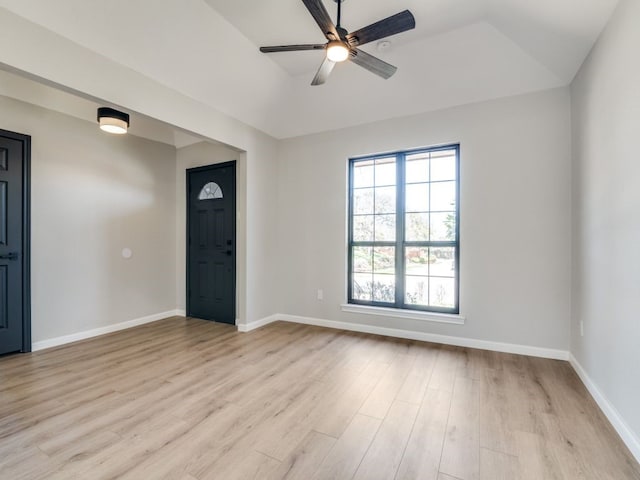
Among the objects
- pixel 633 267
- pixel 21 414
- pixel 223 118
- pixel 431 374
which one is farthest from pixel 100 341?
pixel 633 267

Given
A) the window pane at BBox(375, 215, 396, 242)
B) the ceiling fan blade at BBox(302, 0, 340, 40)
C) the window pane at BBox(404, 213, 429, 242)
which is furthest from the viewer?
the window pane at BBox(375, 215, 396, 242)

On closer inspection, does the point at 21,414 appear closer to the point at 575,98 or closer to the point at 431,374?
the point at 431,374

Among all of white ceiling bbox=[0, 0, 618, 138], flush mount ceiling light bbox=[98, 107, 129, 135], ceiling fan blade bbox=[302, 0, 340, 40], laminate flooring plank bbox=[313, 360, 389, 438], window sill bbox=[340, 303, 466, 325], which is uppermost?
white ceiling bbox=[0, 0, 618, 138]

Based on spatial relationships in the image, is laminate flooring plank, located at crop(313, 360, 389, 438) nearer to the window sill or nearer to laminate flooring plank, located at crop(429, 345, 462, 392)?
laminate flooring plank, located at crop(429, 345, 462, 392)

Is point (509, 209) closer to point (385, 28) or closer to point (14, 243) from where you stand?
point (385, 28)

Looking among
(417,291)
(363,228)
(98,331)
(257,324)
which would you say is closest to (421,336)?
(417,291)

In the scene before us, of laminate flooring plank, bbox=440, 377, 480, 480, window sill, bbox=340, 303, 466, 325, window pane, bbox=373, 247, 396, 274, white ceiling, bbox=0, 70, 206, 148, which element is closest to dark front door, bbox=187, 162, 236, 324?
white ceiling, bbox=0, 70, 206, 148

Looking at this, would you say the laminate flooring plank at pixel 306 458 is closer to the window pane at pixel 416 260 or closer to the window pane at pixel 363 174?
A: the window pane at pixel 416 260

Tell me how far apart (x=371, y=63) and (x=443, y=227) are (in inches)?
Result: 77.7

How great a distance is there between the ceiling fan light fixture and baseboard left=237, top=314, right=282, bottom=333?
10.5ft

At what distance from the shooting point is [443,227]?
3.53 m

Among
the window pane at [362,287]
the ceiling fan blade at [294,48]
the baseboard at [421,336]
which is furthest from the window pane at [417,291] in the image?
the ceiling fan blade at [294,48]

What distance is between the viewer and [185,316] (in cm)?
468

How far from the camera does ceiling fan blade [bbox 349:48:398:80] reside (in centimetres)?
233
